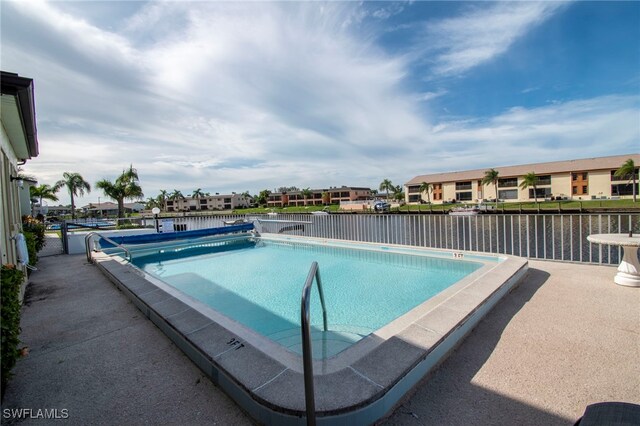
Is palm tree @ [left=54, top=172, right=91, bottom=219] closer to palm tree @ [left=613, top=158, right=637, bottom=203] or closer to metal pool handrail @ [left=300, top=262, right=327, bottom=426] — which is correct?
metal pool handrail @ [left=300, top=262, right=327, bottom=426]

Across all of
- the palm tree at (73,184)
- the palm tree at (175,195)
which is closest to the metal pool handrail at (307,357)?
the palm tree at (73,184)

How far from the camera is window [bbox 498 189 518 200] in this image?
50109 millimetres

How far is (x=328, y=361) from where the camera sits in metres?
2.21

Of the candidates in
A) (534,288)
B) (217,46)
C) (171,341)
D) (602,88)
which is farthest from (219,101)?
(602,88)

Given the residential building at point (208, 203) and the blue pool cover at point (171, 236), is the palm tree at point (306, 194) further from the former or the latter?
the blue pool cover at point (171, 236)

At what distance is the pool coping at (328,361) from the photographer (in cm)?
174

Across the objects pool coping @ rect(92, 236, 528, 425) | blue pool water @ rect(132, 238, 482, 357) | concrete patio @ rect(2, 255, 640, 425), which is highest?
pool coping @ rect(92, 236, 528, 425)

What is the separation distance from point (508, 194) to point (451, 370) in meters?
58.5

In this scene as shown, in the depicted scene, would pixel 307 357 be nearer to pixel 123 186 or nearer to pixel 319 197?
pixel 123 186

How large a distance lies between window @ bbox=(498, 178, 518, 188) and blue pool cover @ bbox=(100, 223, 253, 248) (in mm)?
52934

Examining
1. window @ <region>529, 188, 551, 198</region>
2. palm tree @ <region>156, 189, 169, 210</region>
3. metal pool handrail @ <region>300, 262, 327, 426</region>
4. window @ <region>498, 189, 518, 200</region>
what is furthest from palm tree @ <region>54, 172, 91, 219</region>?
window @ <region>529, 188, 551, 198</region>

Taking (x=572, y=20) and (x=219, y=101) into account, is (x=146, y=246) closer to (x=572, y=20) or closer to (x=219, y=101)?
(x=219, y=101)

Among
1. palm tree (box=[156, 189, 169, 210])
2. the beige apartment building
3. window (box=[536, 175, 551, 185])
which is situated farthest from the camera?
palm tree (box=[156, 189, 169, 210])

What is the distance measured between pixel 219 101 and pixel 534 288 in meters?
9.47
